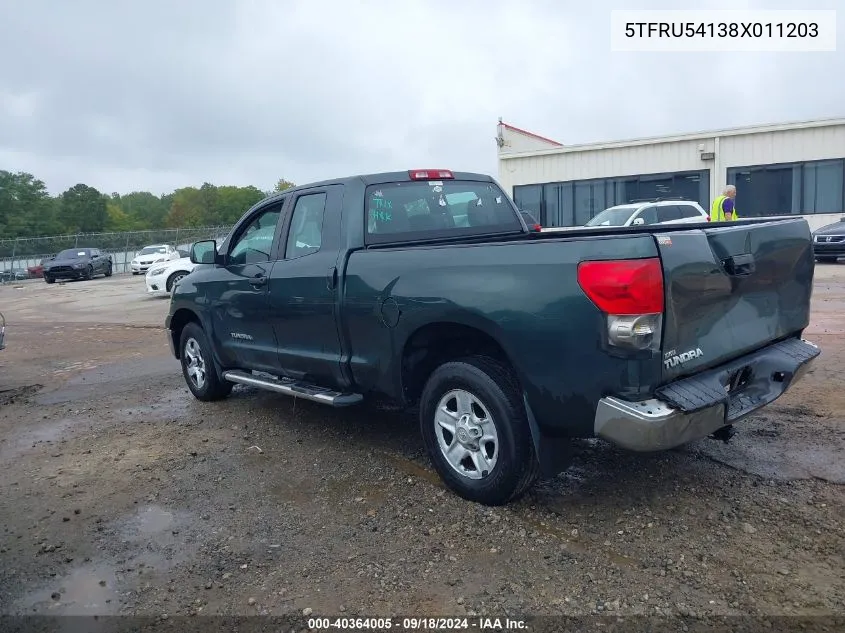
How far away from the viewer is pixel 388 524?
376 centimetres

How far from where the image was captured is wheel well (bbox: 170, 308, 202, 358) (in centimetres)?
659

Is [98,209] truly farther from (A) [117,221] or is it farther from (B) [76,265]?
(B) [76,265]

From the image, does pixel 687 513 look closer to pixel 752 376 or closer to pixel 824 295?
pixel 752 376

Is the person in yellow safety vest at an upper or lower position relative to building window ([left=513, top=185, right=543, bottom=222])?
lower

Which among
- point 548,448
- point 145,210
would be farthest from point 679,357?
point 145,210

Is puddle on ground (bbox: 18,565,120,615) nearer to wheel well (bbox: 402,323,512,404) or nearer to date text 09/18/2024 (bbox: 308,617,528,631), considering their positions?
date text 09/18/2024 (bbox: 308,617,528,631)

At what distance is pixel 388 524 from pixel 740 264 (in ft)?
7.52

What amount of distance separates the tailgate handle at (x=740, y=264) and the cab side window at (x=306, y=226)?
265 cm

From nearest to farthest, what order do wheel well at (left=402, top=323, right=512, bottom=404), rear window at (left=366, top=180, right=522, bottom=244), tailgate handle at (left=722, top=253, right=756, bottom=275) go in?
tailgate handle at (left=722, top=253, right=756, bottom=275) → wheel well at (left=402, top=323, right=512, bottom=404) → rear window at (left=366, top=180, right=522, bottom=244)

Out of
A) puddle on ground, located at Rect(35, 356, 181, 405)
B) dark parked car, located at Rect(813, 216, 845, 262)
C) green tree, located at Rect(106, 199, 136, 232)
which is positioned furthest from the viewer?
green tree, located at Rect(106, 199, 136, 232)

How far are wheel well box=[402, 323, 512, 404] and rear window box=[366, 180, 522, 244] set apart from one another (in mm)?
917

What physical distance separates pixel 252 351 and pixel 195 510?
5.61 ft

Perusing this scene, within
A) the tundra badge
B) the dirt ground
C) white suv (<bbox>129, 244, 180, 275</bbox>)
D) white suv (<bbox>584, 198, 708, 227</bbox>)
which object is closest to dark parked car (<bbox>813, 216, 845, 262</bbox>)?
white suv (<bbox>584, 198, 708, 227</bbox>)

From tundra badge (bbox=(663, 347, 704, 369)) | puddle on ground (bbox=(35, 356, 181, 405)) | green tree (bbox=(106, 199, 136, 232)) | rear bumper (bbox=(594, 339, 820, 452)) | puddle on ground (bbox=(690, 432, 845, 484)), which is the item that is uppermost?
green tree (bbox=(106, 199, 136, 232))
